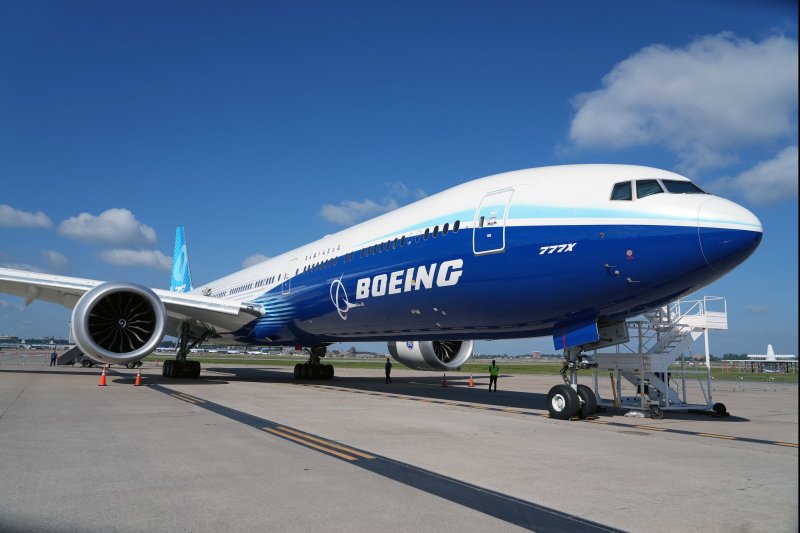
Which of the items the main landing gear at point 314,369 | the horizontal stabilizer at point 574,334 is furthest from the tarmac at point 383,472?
the main landing gear at point 314,369

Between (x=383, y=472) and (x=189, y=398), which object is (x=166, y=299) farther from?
(x=383, y=472)

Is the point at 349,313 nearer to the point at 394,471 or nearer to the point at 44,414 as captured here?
the point at 44,414

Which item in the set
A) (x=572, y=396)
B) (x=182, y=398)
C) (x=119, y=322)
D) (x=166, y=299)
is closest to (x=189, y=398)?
(x=182, y=398)

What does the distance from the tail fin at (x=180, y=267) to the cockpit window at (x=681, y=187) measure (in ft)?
107

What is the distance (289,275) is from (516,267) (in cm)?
1130

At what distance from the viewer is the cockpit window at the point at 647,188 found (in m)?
10.0

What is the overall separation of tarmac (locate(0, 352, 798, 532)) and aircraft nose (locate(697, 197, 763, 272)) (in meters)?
2.78

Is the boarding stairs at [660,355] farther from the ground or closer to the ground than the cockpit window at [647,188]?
closer to the ground

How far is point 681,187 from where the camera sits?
10.1m

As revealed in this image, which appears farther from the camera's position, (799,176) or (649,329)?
(649,329)

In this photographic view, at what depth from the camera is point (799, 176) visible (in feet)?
6.24

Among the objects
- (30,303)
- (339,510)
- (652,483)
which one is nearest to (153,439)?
(339,510)

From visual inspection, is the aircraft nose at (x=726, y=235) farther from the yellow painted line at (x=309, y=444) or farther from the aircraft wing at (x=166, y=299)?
the aircraft wing at (x=166, y=299)

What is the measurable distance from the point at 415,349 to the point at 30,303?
43.5ft
